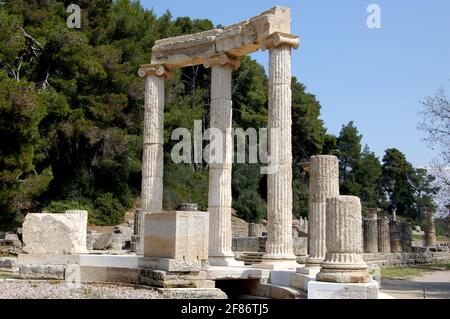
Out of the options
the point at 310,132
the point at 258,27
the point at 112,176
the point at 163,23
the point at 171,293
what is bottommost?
the point at 171,293

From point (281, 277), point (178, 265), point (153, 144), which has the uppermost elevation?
point (153, 144)

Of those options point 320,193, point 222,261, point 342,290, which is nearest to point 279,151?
point 320,193

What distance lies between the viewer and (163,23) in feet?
133

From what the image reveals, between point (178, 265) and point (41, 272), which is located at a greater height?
point (178, 265)

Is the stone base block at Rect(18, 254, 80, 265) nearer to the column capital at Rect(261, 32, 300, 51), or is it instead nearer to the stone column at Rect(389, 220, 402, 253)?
the column capital at Rect(261, 32, 300, 51)

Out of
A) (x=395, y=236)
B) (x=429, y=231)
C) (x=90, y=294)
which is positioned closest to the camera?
(x=90, y=294)

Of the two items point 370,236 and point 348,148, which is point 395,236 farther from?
point 348,148

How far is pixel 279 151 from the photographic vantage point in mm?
14719

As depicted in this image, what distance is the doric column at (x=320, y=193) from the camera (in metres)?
12.1

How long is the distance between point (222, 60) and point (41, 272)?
24.9 feet
